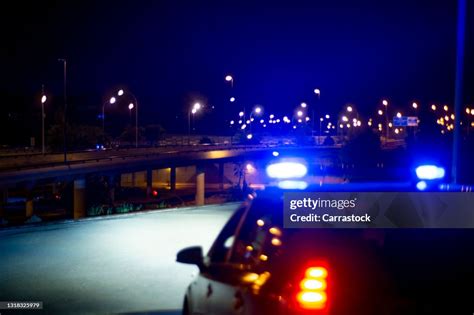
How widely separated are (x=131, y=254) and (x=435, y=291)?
10.9 metres

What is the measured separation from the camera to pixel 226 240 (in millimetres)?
6191

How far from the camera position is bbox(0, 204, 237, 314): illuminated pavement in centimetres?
1028

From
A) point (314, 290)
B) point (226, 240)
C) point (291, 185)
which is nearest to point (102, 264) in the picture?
point (226, 240)

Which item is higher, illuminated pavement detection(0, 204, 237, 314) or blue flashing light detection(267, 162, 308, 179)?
blue flashing light detection(267, 162, 308, 179)

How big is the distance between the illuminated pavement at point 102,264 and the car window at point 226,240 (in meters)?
3.33

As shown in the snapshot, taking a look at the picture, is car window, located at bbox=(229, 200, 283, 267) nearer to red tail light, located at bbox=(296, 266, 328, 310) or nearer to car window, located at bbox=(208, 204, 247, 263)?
car window, located at bbox=(208, 204, 247, 263)

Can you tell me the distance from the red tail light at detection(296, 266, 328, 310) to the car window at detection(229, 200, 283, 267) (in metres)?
0.36

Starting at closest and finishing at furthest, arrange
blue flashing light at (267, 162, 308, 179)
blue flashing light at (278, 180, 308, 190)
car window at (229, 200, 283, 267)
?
car window at (229, 200, 283, 267) → blue flashing light at (278, 180, 308, 190) → blue flashing light at (267, 162, 308, 179)

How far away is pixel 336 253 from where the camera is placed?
453 cm

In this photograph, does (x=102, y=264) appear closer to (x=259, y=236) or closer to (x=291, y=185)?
(x=291, y=185)

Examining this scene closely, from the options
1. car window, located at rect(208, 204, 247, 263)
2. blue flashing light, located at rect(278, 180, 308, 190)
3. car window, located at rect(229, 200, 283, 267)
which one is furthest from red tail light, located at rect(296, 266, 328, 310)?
car window, located at rect(208, 204, 247, 263)

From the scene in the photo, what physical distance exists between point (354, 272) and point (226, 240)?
1937 mm

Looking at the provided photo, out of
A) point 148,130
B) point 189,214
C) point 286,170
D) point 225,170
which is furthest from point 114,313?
point 148,130

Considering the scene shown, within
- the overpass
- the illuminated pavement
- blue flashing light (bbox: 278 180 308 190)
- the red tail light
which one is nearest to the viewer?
the red tail light
